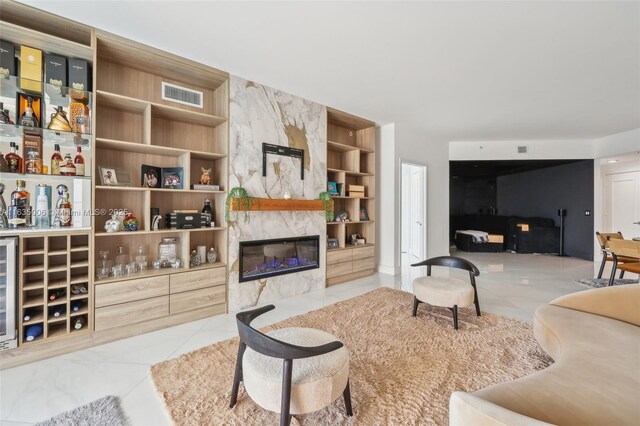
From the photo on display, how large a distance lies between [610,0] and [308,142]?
118 inches

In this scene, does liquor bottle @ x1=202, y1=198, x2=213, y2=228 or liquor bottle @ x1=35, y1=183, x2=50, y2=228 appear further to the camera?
liquor bottle @ x1=202, y1=198, x2=213, y2=228

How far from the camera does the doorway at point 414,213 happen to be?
5336 millimetres

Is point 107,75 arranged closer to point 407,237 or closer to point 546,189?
point 407,237

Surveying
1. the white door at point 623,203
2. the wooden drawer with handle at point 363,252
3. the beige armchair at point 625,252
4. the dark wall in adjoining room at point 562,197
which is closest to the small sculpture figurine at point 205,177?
the wooden drawer with handle at point 363,252

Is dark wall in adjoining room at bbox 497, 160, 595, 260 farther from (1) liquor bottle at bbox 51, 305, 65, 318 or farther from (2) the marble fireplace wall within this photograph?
(1) liquor bottle at bbox 51, 305, 65, 318

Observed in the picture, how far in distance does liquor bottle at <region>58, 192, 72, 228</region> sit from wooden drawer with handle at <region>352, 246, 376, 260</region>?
11.4ft

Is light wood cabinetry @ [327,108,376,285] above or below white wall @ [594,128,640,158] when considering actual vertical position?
Answer: below

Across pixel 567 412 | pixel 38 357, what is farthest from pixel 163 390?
pixel 567 412

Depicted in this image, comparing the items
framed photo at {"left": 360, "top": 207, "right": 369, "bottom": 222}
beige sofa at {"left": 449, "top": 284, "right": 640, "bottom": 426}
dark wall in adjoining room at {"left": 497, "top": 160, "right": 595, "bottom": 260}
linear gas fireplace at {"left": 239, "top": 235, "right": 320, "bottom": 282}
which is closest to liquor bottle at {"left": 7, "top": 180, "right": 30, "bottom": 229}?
linear gas fireplace at {"left": 239, "top": 235, "right": 320, "bottom": 282}

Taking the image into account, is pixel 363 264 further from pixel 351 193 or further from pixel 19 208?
pixel 19 208

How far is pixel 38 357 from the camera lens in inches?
81.1

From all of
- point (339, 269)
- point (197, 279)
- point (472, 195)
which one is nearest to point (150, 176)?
point (197, 279)

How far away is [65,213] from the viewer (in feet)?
7.22

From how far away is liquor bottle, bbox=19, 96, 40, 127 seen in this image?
6.84ft
